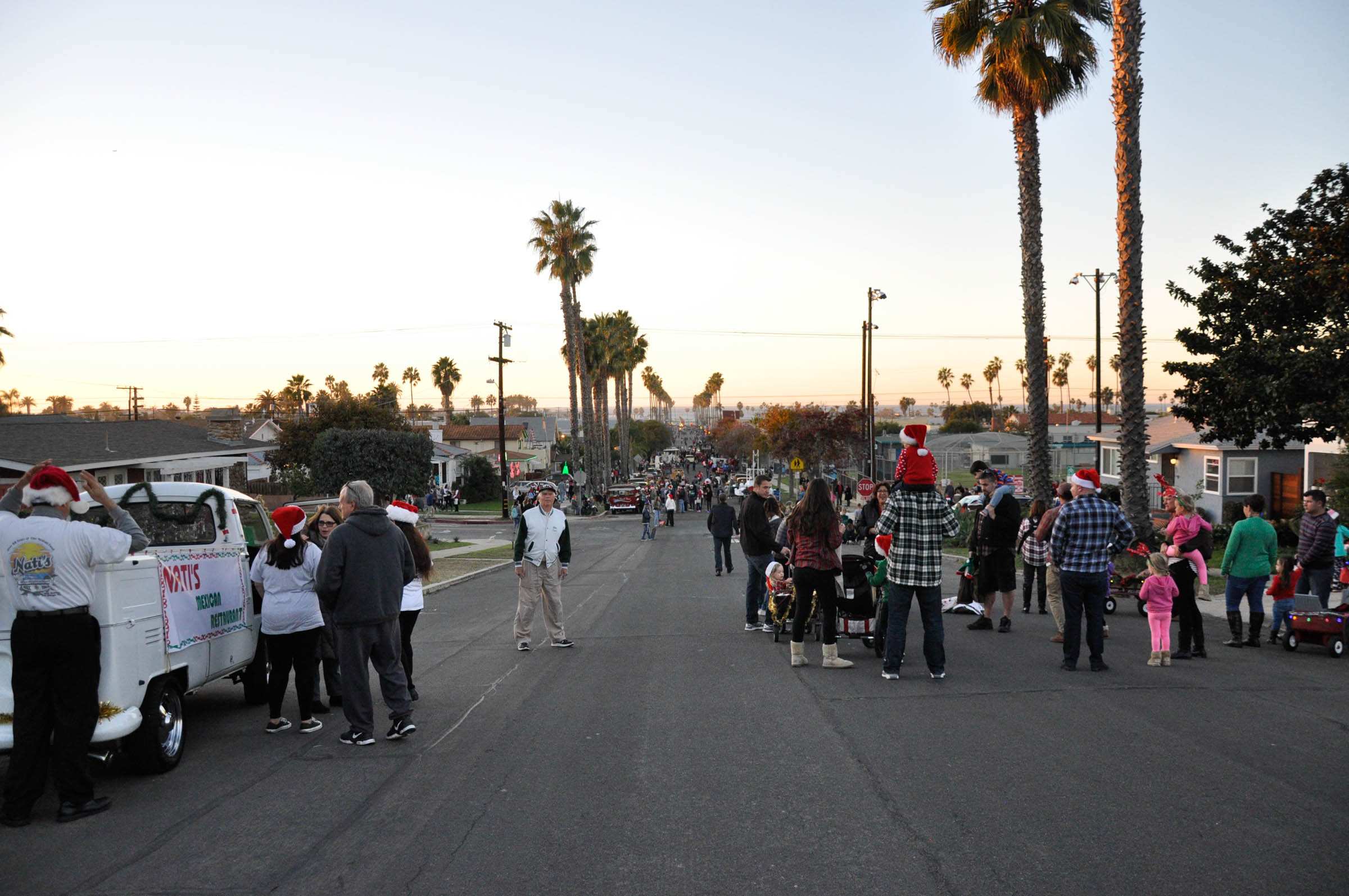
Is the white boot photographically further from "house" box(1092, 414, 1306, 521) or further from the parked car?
"house" box(1092, 414, 1306, 521)

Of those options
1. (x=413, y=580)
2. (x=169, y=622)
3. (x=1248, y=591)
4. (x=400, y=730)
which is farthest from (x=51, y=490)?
(x=1248, y=591)

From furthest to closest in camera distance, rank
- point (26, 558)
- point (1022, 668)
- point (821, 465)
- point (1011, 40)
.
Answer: point (821, 465), point (1011, 40), point (1022, 668), point (26, 558)

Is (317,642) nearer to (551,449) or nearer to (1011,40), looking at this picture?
(1011,40)

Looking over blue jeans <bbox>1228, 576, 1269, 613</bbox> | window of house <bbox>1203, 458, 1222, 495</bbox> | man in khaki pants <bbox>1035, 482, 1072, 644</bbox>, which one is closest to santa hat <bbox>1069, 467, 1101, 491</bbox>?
man in khaki pants <bbox>1035, 482, 1072, 644</bbox>

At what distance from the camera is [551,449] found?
11300 cm

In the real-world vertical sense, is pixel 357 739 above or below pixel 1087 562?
below

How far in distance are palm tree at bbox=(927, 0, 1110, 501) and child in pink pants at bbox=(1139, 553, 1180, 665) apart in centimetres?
1361

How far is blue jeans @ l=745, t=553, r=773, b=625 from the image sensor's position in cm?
1162

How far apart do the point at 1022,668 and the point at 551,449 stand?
105 metres

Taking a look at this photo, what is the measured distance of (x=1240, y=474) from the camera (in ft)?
107

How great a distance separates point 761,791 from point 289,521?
415cm

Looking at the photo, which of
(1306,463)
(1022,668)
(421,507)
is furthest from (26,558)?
(421,507)

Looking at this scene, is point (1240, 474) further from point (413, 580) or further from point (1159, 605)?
point (413, 580)

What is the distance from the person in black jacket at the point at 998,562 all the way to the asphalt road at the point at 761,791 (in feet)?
6.87
